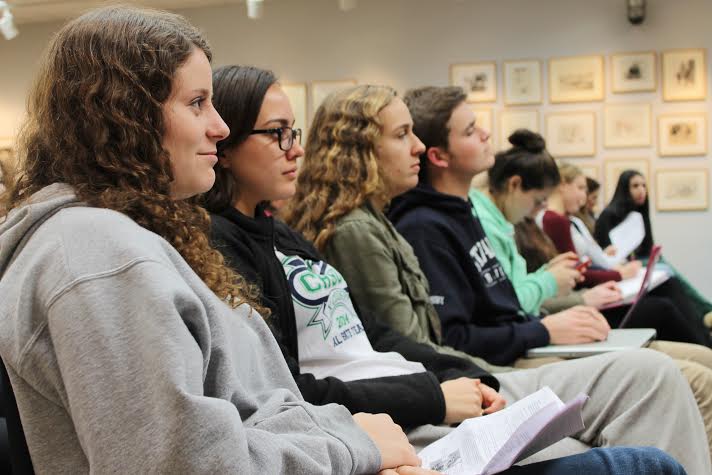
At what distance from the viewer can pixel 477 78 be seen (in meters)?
7.41

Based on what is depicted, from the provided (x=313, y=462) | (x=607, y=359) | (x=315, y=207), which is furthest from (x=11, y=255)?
(x=607, y=359)

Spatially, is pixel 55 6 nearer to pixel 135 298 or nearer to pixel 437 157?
pixel 437 157

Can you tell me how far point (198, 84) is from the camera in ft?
4.06

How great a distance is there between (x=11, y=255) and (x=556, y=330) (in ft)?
6.19

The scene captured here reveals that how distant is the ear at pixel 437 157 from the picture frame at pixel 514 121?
465cm

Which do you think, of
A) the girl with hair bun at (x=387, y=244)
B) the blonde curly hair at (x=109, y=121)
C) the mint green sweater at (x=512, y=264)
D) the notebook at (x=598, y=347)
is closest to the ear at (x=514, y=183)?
the mint green sweater at (x=512, y=264)

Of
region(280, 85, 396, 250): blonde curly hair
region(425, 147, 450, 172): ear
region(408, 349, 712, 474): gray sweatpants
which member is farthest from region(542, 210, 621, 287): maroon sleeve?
region(408, 349, 712, 474): gray sweatpants

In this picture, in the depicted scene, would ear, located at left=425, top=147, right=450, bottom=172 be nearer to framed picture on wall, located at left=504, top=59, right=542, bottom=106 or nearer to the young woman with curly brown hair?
the young woman with curly brown hair

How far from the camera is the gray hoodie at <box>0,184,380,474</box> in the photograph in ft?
3.11

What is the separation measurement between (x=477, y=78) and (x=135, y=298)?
6.74 meters

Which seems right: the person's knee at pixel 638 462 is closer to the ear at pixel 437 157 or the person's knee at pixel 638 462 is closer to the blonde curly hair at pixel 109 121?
the blonde curly hair at pixel 109 121

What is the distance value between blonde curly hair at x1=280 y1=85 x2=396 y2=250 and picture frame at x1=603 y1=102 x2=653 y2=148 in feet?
17.0

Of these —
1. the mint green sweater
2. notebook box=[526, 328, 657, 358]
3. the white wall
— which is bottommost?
notebook box=[526, 328, 657, 358]

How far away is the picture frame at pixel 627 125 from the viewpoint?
720 centimetres
